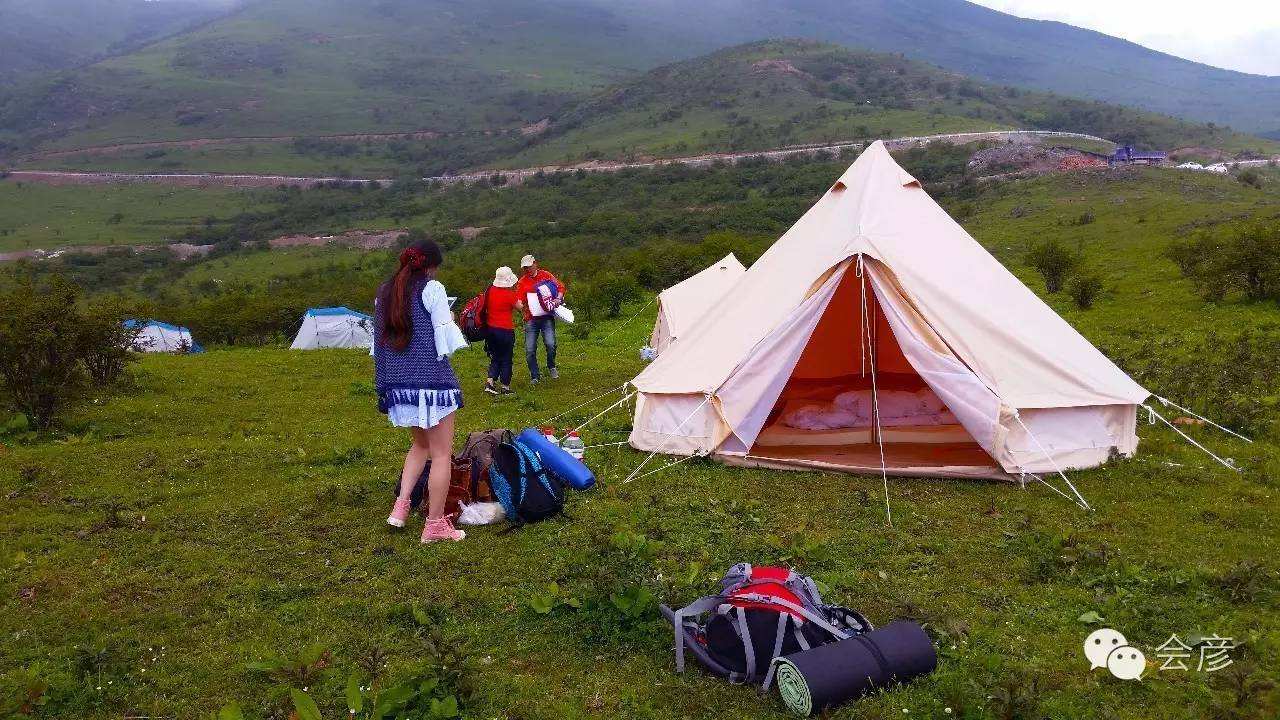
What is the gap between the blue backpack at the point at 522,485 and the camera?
263 inches

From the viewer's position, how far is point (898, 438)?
8836 mm

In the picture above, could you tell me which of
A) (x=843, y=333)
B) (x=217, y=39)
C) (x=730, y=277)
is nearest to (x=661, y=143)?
(x=730, y=277)

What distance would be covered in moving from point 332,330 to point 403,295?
18.2 metres

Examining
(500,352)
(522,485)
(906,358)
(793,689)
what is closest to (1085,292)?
(906,358)

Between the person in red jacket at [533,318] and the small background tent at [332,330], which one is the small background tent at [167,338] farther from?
the person in red jacket at [533,318]

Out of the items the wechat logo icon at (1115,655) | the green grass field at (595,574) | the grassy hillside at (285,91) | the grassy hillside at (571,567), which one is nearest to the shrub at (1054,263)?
the grassy hillside at (571,567)

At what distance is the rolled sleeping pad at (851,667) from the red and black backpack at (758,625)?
15cm

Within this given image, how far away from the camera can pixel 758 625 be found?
14.5ft

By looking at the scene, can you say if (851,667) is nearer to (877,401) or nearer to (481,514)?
(481,514)

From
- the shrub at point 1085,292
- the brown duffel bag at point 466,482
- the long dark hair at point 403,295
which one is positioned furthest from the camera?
the shrub at point 1085,292

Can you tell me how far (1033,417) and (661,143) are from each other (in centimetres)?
9740

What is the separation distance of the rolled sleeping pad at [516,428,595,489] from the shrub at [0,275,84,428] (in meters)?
6.23

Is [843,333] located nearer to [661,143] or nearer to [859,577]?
[859,577]

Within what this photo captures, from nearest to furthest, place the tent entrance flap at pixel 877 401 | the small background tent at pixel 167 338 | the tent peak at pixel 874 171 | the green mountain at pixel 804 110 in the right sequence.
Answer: the tent entrance flap at pixel 877 401, the tent peak at pixel 874 171, the small background tent at pixel 167 338, the green mountain at pixel 804 110
